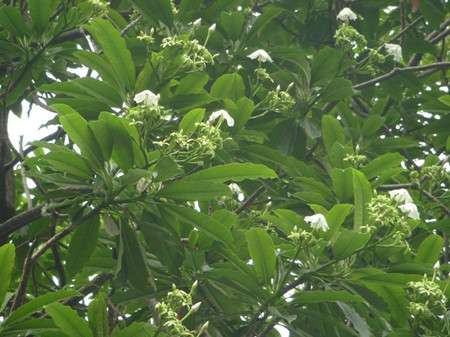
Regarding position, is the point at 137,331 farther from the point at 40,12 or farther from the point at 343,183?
the point at 40,12

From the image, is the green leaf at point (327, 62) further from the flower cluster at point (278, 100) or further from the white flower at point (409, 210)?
the white flower at point (409, 210)

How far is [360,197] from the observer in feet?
8.97

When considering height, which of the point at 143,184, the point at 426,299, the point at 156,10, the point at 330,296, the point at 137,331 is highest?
the point at 156,10

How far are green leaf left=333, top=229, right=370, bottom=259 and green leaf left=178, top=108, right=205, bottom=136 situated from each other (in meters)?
0.48

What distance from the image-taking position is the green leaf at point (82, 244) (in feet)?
9.08

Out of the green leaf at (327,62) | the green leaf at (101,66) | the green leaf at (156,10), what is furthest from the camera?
the green leaf at (327,62)

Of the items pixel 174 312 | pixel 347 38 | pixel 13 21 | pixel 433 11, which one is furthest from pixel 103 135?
pixel 433 11

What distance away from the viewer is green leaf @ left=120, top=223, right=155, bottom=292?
2.76m

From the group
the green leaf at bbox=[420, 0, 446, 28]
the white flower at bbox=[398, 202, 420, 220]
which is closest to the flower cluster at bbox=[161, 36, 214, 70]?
the white flower at bbox=[398, 202, 420, 220]

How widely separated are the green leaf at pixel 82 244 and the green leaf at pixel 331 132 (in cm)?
99

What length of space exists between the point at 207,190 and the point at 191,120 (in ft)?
0.61

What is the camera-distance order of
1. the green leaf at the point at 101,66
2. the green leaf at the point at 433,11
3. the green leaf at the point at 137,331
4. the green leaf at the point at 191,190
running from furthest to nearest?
the green leaf at the point at 433,11 → the green leaf at the point at 101,66 → the green leaf at the point at 191,190 → the green leaf at the point at 137,331

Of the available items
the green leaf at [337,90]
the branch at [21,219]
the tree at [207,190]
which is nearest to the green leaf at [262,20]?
the tree at [207,190]

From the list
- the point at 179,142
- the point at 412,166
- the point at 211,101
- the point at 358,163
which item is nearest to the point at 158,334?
the point at 179,142
